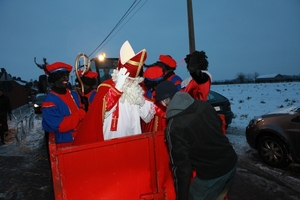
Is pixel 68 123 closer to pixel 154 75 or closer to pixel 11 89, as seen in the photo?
pixel 154 75

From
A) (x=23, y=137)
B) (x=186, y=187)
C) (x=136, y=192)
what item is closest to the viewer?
(x=186, y=187)

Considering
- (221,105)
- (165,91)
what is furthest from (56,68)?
(221,105)

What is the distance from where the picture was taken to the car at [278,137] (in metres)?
4.79

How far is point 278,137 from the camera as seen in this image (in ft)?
16.8

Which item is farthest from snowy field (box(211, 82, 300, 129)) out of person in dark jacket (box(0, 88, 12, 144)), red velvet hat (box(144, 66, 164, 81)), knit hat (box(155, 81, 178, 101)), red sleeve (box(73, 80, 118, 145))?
person in dark jacket (box(0, 88, 12, 144))

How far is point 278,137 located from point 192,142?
4057 millimetres

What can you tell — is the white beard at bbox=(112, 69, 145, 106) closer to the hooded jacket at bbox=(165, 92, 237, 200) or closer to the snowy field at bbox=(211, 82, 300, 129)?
the hooded jacket at bbox=(165, 92, 237, 200)

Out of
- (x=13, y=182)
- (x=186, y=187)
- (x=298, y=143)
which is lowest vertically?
(x=13, y=182)

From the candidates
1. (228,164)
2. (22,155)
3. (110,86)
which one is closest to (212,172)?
(228,164)

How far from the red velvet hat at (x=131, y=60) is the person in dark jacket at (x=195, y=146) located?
25.3 inches

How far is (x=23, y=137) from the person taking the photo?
9492 millimetres

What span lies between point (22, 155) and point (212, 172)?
274 inches

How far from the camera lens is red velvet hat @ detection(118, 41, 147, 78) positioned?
2.67 meters

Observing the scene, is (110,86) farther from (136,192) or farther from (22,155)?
(22,155)
